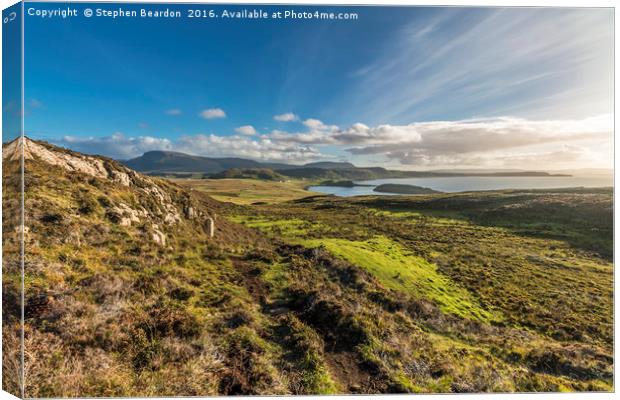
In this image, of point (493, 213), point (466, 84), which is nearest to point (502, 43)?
point (466, 84)

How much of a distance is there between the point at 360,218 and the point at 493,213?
8727 mm

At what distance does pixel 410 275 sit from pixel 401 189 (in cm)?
525

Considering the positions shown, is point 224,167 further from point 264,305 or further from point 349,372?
point 349,372

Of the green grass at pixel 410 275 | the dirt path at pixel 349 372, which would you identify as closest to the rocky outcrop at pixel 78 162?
the green grass at pixel 410 275

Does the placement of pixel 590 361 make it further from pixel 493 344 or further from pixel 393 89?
pixel 393 89

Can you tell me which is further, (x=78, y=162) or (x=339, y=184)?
(x=339, y=184)

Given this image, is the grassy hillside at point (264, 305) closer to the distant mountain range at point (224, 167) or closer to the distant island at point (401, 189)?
the distant mountain range at point (224, 167)

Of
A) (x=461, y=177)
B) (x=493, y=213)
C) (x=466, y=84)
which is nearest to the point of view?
(x=466, y=84)

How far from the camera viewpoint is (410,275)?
8555 mm

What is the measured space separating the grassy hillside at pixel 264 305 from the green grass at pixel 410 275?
0.06 meters

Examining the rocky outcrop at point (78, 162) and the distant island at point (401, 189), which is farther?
the distant island at point (401, 189)

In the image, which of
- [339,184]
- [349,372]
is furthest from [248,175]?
[349,372]

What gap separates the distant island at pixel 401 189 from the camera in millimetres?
11546

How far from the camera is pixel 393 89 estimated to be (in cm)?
721
